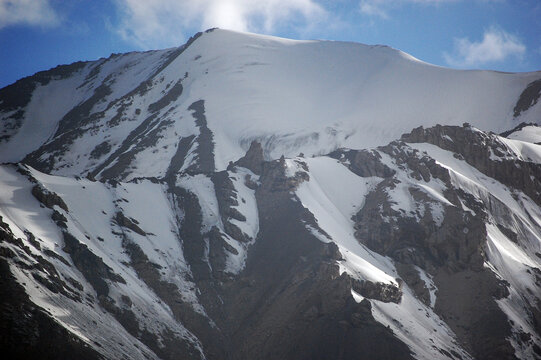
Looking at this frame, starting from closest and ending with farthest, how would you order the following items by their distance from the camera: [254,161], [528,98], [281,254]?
[281,254], [254,161], [528,98]

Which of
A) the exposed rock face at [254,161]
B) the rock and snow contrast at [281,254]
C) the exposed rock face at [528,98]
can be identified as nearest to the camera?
the rock and snow contrast at [281,254]

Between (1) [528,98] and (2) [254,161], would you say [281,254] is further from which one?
(1) [528,98]

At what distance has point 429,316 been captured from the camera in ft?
315

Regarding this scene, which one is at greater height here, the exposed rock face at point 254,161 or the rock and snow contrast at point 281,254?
the exposed rock face at point 254,161

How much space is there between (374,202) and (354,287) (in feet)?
106

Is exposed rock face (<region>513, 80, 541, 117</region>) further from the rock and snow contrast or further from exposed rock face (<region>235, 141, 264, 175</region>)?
exposed rock face (<region>235, 141, 264, 175</region>)

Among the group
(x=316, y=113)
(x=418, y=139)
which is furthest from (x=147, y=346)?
(x=316, y=113)

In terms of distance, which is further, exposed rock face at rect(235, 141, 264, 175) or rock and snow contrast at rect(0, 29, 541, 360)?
exposed rock face at rect(235, 141, 264, 175)

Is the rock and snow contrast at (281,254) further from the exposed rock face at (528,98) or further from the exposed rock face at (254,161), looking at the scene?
the exposed rock face at (528,98)

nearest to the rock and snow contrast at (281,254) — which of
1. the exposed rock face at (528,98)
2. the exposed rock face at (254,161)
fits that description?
the exposed rock face at (254,161)

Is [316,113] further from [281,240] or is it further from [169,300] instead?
[169,300]

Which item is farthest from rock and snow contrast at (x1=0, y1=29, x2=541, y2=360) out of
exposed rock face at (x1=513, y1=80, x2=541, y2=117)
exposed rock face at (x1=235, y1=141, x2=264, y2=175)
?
exposed rock face at (x1=513, y1=80, x2=541, y2=117)

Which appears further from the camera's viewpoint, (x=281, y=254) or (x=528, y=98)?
(x=528, y=98)

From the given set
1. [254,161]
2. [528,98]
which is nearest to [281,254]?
[254,161]
